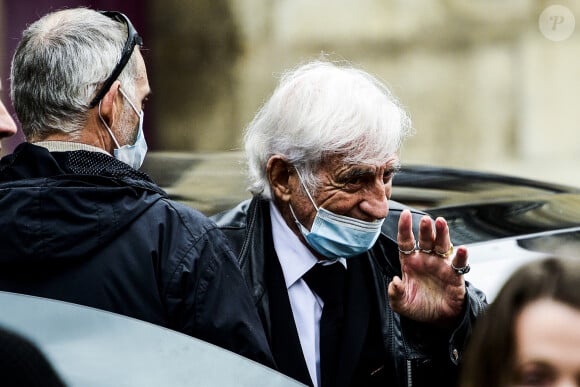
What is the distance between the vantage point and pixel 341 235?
3.24m

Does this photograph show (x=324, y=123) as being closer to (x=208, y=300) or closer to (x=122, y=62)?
(x=122, y=62)

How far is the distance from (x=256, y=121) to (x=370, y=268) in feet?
1.86

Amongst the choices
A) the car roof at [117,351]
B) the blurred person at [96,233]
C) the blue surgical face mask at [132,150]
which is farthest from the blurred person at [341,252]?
the car roof at [117,351]

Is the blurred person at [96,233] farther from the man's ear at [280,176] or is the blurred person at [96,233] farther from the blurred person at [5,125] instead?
the man's ear at [280,176]

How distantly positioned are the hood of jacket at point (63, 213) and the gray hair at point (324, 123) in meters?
0.79

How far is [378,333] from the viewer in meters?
3.22

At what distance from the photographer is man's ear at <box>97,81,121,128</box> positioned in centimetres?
284

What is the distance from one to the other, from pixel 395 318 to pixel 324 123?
559 millimetres

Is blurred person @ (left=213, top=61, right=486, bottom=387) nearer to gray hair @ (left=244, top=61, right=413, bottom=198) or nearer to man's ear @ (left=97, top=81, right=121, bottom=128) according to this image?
gray hair @ (left=244, top=61, right=413, bottom=198)

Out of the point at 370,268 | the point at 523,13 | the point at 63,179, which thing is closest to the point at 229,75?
the point at 523,13

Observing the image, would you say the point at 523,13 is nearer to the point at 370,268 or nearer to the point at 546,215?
the point at 546,215

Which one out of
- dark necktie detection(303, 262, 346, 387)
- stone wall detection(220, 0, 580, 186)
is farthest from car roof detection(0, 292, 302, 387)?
stone wall detection(220, 0, 580, 186)

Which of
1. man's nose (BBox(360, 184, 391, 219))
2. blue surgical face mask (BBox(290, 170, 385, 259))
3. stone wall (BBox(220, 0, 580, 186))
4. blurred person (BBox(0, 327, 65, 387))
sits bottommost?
stone wall (BBox(220, 0, 580, 186))

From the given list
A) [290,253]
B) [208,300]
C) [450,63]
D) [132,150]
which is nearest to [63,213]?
[208,300]
